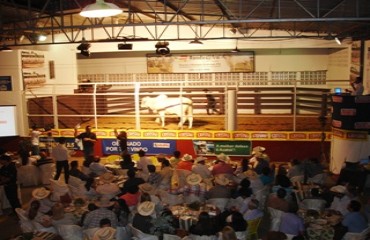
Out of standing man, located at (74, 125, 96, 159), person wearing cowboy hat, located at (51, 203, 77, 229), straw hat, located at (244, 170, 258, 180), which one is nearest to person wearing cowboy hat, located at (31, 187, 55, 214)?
person wearing cowboy hat, located at (51, 203, 77, 229)

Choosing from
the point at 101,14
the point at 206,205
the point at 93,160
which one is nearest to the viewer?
the point at 101,14

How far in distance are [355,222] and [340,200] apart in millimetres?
1082

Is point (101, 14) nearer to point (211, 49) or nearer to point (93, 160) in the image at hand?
point (93, 160)

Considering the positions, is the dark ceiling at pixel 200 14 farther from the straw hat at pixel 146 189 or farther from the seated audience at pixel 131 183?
the straw hat at pixel 146 189

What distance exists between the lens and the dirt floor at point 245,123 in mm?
15164

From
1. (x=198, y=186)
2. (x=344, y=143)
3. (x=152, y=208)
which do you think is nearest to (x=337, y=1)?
(x=344, y=143)

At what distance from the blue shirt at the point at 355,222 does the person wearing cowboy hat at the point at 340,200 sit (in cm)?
71

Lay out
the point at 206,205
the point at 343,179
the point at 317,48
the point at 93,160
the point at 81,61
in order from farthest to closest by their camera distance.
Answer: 1. the point at 81,61
2. the point at 317,48
3. the point at 93,160
4. the point at 343,179
5. the point at 206,205

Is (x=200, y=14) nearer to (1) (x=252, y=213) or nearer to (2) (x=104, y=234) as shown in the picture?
(1) (x=252, y=213)

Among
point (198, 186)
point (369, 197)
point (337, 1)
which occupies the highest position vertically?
point (337, 1)

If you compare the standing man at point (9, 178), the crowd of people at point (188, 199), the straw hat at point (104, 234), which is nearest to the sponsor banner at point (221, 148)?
the crowd of people at point (188, 199)

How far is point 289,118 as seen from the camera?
54.1 feet

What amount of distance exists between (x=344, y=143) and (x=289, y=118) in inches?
173

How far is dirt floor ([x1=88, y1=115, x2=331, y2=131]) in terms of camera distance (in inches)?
597
